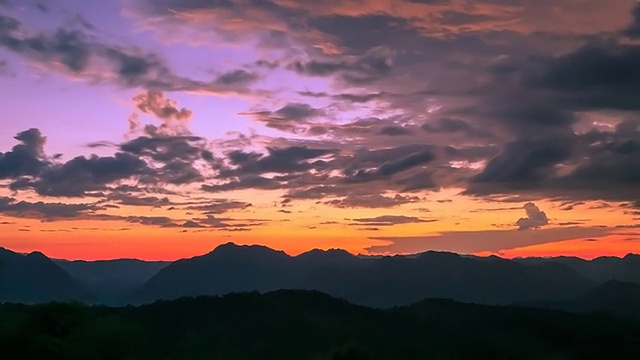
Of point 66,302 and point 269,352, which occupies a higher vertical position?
point 66,302

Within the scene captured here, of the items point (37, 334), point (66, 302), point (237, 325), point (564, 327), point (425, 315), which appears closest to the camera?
point (37, 334)

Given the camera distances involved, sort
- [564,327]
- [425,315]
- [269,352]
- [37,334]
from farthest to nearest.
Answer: [425,315] < [564,327] < [269,352] < [37,334]

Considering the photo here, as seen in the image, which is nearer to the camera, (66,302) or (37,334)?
(37,334)

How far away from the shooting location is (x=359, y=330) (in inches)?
6186

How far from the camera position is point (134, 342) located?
2928 inches

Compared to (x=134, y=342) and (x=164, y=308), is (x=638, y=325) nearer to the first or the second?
(x=164, y=308)

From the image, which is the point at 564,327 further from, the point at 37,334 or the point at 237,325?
the point at 37,334

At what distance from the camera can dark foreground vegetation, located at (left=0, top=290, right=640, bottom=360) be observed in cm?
14138

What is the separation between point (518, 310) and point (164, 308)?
91.3 meters

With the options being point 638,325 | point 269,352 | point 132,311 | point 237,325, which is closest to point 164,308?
point 132,311

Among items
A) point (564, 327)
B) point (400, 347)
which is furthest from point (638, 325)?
point (400, 347)

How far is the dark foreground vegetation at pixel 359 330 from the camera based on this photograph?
14138 cm

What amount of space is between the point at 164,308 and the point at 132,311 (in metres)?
8.07

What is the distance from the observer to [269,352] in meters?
142
